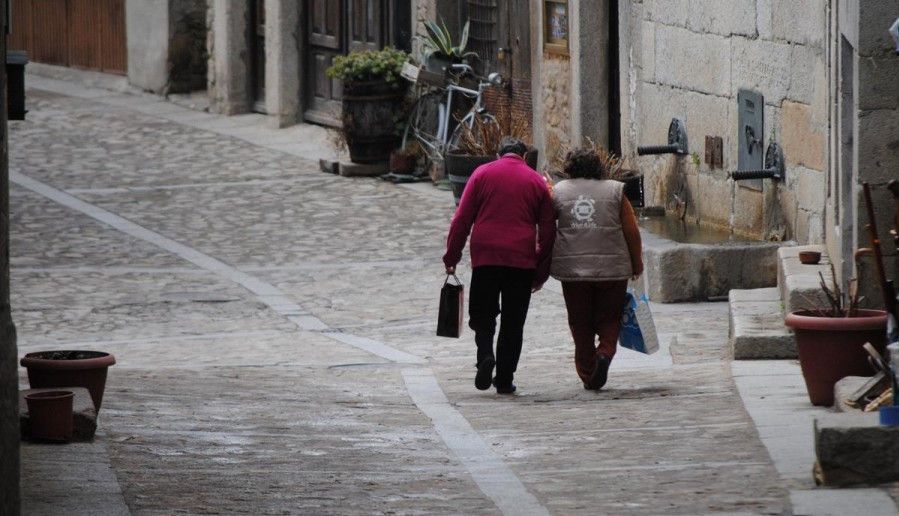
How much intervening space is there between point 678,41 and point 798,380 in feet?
16.3

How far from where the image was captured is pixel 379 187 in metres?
17.5

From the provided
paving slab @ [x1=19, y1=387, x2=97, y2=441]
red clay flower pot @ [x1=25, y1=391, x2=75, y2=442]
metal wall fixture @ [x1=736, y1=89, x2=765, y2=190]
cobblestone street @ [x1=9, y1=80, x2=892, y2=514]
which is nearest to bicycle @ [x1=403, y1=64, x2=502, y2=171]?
cobblestone street @ [x1=9, y1=80, x2=892, y2=514]

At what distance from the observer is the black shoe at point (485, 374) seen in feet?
29.8

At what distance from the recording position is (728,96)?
1247 centimetres

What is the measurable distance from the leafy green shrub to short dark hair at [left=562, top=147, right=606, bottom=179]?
29.3 feet

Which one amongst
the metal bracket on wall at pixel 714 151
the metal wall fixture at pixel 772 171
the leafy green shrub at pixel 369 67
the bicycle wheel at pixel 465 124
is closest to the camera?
the metal wall fixture at pixel 772 171

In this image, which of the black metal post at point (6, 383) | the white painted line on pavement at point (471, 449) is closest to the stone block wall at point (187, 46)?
the white painted line on pavement at point (471, 449)

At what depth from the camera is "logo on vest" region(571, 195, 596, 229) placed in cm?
899

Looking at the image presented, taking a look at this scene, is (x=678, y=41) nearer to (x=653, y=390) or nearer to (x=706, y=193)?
(x=706, y=193)

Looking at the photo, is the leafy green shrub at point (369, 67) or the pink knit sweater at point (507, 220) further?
the leafy green shrub at point (369, 67)

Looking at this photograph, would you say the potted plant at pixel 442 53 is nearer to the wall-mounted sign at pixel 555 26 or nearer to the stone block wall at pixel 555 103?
the stone block wall at pixel 555 103

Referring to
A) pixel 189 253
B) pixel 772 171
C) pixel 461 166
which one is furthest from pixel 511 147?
pixel 461 166

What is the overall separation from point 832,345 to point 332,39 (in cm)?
1365

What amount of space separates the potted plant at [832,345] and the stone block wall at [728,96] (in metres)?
2.60
